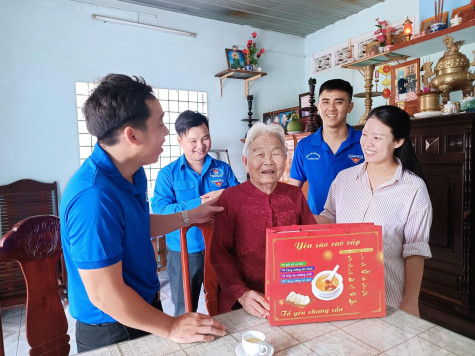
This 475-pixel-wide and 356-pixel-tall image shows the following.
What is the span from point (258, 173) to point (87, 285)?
777mm

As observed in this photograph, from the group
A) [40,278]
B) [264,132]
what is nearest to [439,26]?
[264,132]

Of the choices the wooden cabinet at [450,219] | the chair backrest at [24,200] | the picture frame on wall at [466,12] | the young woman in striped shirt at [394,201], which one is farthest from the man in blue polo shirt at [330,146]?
the chair backrest at [24,200]

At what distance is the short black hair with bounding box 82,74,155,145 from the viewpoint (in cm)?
101

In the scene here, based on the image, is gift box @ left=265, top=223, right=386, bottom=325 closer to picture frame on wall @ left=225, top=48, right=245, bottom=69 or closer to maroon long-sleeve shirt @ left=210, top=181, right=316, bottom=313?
maroon long-sleeve shirt @ left=210, top=181, right=316, bottom=313

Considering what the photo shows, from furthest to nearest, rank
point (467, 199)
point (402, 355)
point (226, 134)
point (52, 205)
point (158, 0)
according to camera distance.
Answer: point (226, 134) < point (158, 0) < point (52, 205) < point (467, 199) < point (402, 355)

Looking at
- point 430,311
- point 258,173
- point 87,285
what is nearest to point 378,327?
point 258,173

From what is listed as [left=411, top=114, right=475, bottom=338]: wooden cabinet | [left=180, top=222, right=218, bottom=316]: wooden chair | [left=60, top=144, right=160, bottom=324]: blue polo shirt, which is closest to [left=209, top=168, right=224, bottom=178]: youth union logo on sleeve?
[left=180, top=222, right=218, bottom=316]: wooden chair

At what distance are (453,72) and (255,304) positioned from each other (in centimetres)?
262

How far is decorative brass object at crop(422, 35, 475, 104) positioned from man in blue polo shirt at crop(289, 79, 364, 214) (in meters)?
1.03

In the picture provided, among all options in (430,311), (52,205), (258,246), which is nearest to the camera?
(258,246)

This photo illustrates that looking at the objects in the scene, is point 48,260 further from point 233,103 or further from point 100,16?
point 233,103

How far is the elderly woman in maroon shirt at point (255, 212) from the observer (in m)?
1.33

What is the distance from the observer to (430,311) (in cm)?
A: 271

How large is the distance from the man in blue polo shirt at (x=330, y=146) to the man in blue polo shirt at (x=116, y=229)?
4.48 ft
